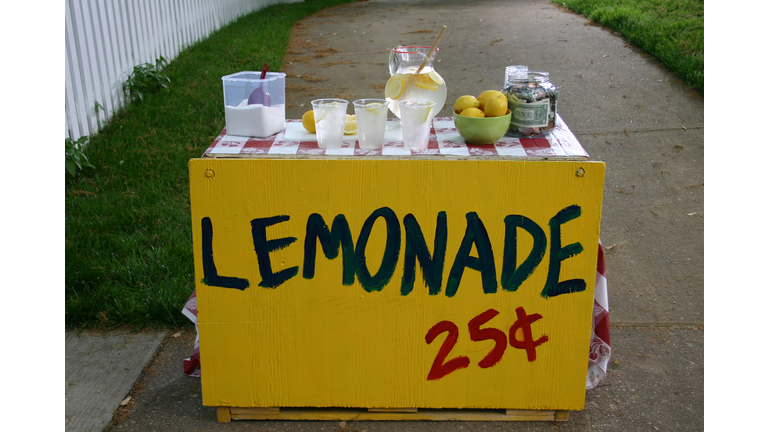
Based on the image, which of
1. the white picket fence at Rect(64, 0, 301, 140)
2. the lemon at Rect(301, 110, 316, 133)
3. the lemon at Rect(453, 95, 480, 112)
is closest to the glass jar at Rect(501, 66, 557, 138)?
the lemon at Rect(453, 95, 480, 112)

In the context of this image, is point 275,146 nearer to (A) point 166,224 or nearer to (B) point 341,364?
(B) point 341,364

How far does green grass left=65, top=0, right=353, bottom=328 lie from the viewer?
9.29 feet

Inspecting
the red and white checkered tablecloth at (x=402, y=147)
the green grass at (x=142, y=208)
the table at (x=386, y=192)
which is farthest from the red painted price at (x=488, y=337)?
the green grass at (x=142, y=208)

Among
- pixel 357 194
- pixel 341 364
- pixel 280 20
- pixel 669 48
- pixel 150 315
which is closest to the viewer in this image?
pixel 357 194

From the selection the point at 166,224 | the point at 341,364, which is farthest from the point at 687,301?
the point at 166,224

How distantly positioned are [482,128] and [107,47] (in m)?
4.16

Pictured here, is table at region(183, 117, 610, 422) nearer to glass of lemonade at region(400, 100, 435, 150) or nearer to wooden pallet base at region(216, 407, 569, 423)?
glass of lemonade at region(400, 100, 435, 150)

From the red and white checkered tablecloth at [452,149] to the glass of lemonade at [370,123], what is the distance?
0.03 meters

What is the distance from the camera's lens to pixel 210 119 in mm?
5102

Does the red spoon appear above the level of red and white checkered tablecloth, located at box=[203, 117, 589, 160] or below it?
above

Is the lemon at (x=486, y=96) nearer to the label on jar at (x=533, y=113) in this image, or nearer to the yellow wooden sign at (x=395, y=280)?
the label on jar at (x=533, y=113)

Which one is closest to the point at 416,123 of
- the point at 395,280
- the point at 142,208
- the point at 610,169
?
the point at 395,280

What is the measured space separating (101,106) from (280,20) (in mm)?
5773

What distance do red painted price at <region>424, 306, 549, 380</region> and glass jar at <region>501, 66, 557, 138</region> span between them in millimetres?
640
